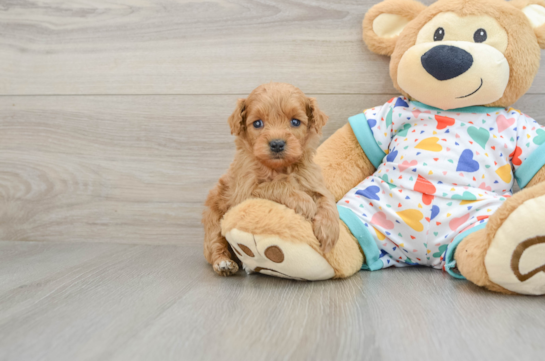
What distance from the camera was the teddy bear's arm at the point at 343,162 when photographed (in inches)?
39.9

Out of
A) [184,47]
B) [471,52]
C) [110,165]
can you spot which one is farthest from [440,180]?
[110,165]

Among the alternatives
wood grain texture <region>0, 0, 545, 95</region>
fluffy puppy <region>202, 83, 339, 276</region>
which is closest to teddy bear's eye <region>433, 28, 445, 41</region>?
wood grain texture <region>0, 0, 545, 95</region>

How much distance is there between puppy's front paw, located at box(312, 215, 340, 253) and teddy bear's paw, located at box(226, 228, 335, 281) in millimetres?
23

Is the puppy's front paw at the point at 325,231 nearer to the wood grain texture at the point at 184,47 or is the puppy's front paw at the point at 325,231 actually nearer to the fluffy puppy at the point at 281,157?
the fluffy puppy at the point at 281,157

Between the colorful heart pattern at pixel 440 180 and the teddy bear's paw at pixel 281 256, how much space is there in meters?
0.18

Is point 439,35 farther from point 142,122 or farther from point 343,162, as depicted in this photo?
point 142,122

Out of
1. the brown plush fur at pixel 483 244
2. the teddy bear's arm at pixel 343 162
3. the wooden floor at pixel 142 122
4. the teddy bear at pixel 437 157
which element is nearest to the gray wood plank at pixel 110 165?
the wooden floor at pixel 142 122

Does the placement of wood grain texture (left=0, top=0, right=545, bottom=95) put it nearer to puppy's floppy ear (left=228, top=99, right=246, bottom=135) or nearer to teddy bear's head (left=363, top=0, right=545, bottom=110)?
teddy bear's head (left=363, top=0, right=545, bottom=110)

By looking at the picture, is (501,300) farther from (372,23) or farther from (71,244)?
(71,244)

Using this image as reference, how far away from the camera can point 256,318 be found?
0.65 m

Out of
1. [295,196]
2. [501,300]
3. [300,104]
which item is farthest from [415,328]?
[300,104]

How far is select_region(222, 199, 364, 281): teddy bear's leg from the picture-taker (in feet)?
2.50

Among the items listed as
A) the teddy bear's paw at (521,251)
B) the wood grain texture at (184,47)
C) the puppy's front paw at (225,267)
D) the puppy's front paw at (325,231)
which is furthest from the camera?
the wood grain texture at (184,47)

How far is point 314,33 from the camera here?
117 cm
